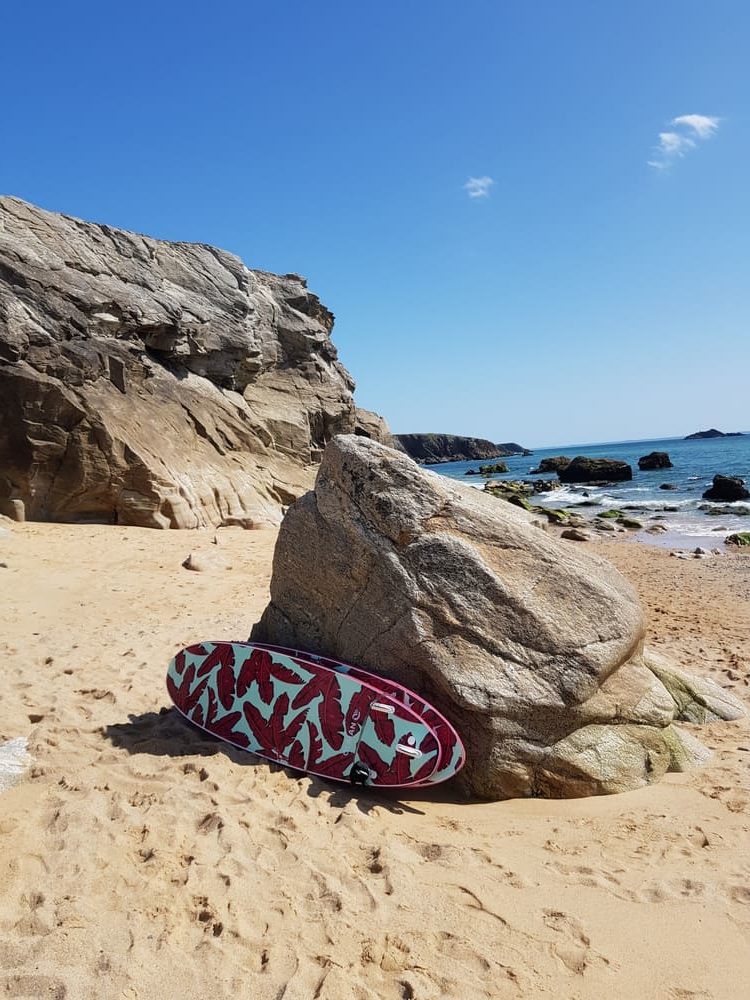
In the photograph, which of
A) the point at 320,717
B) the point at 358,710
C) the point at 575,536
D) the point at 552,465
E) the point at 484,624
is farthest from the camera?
the point at 552,465

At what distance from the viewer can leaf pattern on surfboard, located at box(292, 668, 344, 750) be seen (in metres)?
4.81

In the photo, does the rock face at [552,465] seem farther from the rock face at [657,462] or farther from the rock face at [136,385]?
the rock face at [136,385]

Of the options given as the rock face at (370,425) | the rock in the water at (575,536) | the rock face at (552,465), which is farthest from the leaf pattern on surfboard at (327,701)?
the rock face at (552,465)

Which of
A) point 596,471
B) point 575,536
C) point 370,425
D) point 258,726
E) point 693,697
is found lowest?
point 575,536

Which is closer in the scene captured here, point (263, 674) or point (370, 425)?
point (263, 674)

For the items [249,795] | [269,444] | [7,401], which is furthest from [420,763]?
[269,444]

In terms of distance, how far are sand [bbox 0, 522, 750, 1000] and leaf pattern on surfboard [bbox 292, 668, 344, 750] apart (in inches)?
14.1

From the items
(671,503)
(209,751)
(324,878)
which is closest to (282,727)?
(209,751)

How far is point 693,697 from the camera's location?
6.54 metres

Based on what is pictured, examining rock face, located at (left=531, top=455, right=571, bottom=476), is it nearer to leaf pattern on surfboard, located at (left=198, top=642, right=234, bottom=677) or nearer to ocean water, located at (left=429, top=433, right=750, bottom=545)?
ocean water, located at (left=429, top=433, right=750, bottom=545)

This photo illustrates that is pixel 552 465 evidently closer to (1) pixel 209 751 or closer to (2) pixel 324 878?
(1) pixel 209 751

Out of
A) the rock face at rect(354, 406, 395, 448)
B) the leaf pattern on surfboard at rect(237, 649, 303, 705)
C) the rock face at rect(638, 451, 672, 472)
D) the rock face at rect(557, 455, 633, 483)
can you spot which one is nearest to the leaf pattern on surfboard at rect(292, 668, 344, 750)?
the leaf pattern on surfboard at rect(237, 649, 303, 705)

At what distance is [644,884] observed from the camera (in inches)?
147

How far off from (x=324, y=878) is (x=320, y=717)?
1.42 meters
